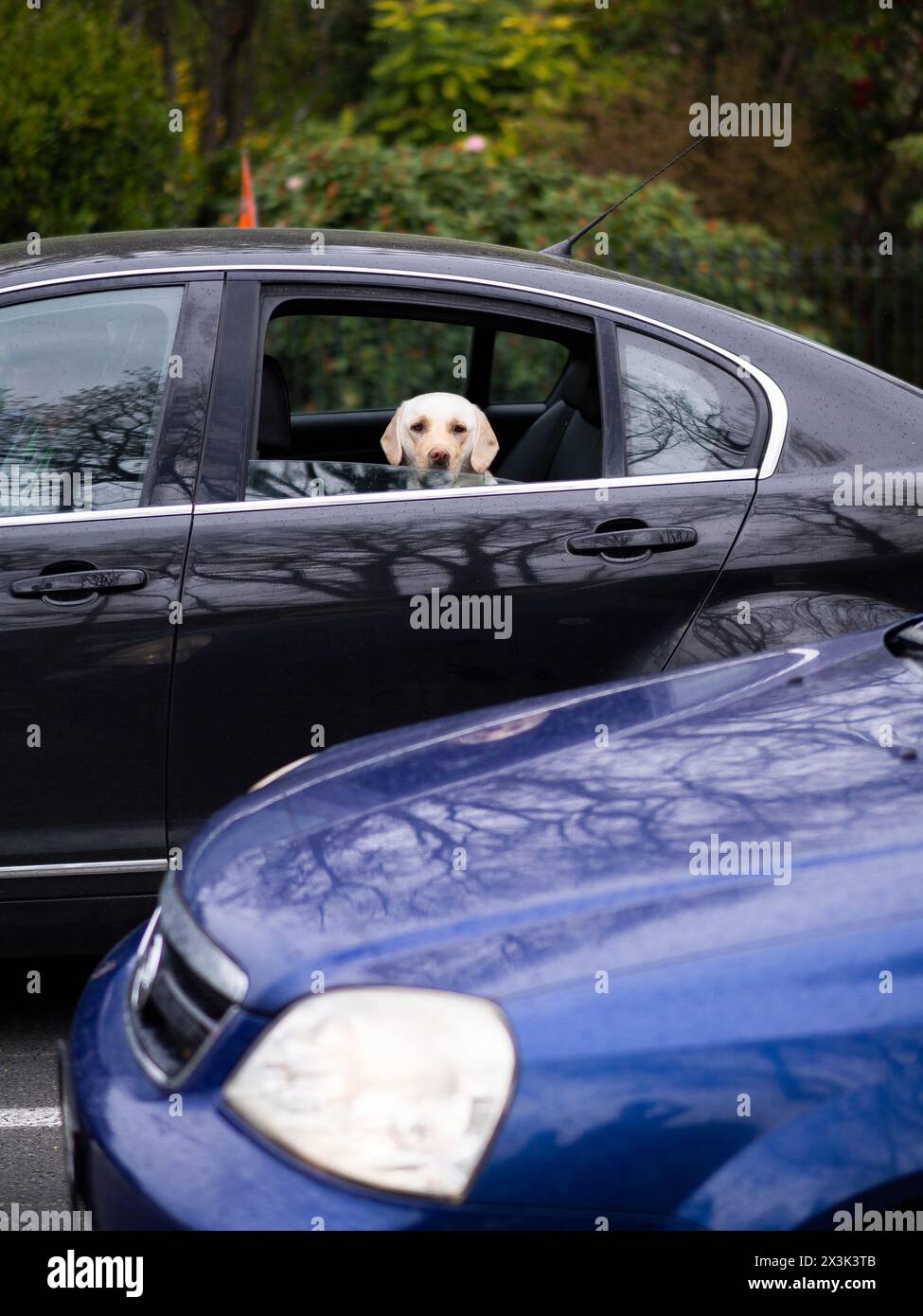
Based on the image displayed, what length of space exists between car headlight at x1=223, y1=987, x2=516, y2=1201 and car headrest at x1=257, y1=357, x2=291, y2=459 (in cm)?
218

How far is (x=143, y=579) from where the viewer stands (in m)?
3.39

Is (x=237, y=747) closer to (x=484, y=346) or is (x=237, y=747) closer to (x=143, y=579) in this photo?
(x=143, y=579)

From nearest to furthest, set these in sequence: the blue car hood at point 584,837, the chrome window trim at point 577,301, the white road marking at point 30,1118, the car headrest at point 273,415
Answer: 1. the blue car hood at point 584,837
2. the white road marking at point 30,1118
3. the chrome window trim at point 577,301
4. the car headrest at point 273,415

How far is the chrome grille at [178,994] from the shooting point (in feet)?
6.50

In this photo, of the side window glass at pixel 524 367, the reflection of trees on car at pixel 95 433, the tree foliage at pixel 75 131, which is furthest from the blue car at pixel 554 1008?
the tree foliage at pixel 75 131

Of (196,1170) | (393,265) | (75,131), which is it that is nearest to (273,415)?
(393,265)

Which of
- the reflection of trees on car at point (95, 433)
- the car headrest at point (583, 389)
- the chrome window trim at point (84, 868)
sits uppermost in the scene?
the car headrest at point (583, 389)

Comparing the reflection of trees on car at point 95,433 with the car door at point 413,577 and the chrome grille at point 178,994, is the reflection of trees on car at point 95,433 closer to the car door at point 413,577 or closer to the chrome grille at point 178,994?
the car door at point 413,577

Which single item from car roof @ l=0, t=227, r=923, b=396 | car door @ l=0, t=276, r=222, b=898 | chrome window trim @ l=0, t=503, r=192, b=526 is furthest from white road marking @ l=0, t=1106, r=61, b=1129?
car roof @ l=0, t=227, r=923, b=396

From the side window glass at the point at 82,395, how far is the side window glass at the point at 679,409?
109 cm

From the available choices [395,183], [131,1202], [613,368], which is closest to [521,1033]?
[131,1202]

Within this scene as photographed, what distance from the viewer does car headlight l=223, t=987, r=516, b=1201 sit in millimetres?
1690

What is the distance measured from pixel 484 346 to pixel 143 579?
6.00ft
